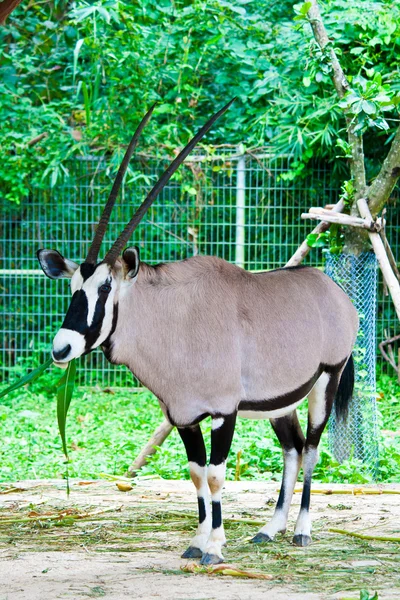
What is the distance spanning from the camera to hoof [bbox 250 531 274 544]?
506cm

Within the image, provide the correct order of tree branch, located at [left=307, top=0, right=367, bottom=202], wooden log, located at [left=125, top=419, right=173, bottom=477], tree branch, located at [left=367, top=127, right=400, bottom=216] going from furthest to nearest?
1. tree branch, located at [left=307, top=0, right=367, bottom=202]
2. tree branch, located at [left=367, top=127, right=400, bottom=216]
3. wooden log, located at [left=125, top=419, right=173, bottom=477]

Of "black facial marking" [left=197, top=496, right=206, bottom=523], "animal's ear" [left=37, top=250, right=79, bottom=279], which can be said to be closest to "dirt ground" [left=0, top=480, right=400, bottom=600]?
"black facial marking" [left=197, top=496, right=206, bottom=523]

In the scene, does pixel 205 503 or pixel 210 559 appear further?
pixel 205 503

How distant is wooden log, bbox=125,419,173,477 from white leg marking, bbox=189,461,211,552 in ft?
5.97

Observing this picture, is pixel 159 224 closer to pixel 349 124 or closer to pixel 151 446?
pixel 349 124

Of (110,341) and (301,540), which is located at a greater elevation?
(110,341)

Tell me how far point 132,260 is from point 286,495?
167cm

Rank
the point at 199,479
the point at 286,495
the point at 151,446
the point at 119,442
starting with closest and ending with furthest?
the point at 199,479 → the point at 286,495 → the point at 151,446 → the point at 119,442

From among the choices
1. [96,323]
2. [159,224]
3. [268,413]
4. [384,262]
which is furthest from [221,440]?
[159,224]

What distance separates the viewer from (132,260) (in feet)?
15.1

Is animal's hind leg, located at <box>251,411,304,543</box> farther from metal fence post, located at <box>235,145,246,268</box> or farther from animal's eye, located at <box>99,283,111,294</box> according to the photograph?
metal fence post, located at <box>235,145,246,268</box>

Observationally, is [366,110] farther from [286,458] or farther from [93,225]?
[93,225]

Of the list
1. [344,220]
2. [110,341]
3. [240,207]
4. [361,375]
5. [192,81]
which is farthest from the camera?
[192,81]

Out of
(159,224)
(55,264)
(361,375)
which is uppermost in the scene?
(159,224)
